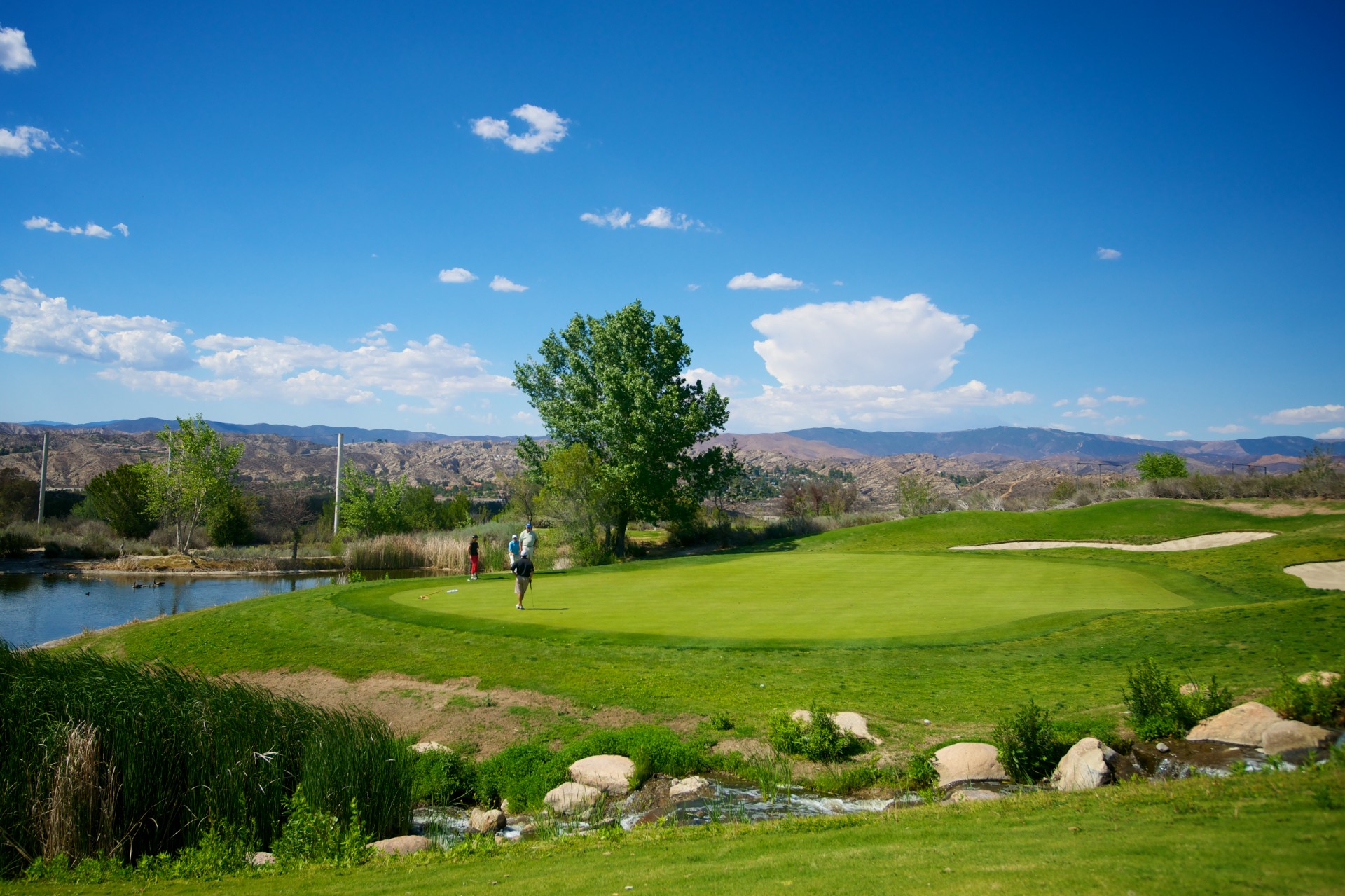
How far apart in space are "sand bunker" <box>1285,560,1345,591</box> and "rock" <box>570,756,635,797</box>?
1819cm

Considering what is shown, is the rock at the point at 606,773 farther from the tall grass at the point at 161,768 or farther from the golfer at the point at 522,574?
the golfer at the point at 522,574

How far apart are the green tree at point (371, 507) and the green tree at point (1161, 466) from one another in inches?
2083

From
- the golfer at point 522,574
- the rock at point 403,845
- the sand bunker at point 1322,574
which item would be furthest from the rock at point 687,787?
the sand bunker at point 1322,574

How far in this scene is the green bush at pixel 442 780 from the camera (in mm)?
8836

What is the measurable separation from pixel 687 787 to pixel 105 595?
2912 centimetres

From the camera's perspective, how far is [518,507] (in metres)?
45.5

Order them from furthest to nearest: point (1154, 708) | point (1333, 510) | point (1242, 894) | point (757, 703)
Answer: point (1333, 510)
point (757, 703)
point (1154, 708)
point (1242, 894)

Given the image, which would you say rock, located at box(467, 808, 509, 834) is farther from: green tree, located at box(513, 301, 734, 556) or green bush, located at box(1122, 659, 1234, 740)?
green tree, located at box(513, 301, 734, 556)

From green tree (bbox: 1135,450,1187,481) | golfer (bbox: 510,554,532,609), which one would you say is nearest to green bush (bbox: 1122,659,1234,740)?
golfer (bbox: 510,554,532,609)

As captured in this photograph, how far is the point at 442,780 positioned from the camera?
8906 mm

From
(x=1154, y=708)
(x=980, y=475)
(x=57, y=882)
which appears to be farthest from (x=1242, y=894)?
(x=980, y=475)

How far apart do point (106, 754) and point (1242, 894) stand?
31.9 ft

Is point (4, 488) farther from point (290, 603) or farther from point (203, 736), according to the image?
point (203, 736)

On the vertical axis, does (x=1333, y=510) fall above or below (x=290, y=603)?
above
